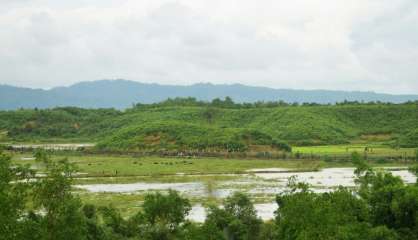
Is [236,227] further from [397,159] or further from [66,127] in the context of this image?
[66,127]

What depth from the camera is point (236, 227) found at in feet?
124

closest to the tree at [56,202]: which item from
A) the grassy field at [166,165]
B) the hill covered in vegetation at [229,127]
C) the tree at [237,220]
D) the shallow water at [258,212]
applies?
the tree at [237,220]

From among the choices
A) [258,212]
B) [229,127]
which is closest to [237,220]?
[258,212]

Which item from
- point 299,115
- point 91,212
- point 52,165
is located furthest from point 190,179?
point 299,115

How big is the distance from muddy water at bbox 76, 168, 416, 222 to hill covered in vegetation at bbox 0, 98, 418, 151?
40738 millimetres

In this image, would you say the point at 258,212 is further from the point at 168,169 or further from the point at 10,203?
the point at 168,169

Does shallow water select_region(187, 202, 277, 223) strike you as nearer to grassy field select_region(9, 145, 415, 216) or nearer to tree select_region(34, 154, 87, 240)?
grassy field select_region(9, 145, 415, 216)

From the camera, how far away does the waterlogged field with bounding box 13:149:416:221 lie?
214 feet

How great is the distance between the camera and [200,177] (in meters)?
86.8

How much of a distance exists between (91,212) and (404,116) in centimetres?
13847

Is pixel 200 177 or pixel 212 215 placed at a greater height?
pixel 212 215

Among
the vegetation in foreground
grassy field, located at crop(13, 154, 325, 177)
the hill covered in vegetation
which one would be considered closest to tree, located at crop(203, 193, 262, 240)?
the vegetation in foreground

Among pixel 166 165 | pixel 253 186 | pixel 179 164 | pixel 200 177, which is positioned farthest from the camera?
pixel 179 164

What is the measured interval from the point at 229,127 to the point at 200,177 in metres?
81.3
